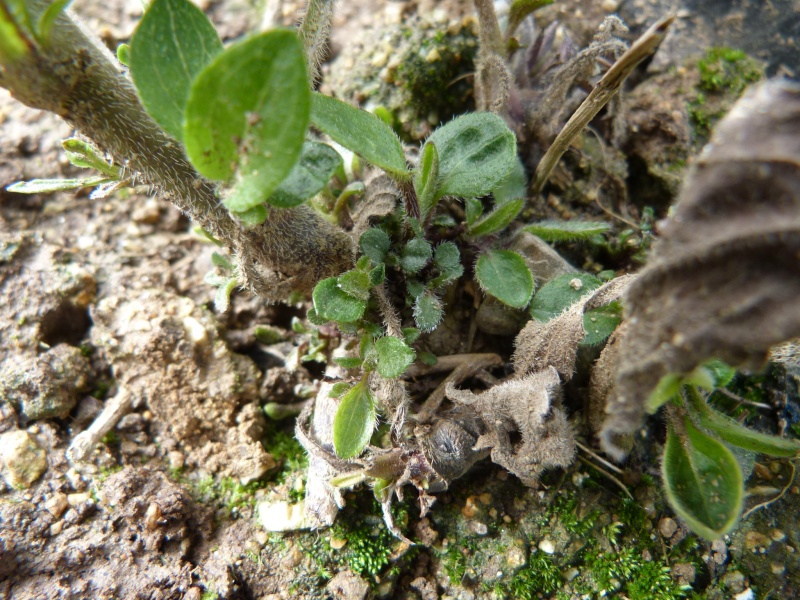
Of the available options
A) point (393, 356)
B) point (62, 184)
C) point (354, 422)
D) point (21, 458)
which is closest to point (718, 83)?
point (393, 356)

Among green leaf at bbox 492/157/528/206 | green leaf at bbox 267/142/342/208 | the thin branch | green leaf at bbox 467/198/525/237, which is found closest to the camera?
green leaf at bbox 267/142/342/208

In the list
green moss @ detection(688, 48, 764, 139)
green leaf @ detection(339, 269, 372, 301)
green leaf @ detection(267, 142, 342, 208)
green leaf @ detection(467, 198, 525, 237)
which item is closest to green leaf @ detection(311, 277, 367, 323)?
green leaf @ detection(339, 269, 372, 301)

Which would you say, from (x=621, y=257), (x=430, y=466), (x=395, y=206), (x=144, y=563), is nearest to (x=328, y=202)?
(x=395, y=206)

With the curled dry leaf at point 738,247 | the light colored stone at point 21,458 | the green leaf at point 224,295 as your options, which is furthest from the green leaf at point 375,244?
the light colored stone at point 21,458

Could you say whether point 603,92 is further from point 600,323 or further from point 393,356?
point 393,356

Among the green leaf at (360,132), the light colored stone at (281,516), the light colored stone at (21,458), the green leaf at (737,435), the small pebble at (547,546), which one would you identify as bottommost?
the small pebble at (547,546)

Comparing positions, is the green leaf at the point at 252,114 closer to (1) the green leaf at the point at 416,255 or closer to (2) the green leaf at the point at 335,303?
(2) the green leaf at the point at 335,303

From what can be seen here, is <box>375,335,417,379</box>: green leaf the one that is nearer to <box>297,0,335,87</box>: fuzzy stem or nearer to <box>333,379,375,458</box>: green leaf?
<box>333,379,375,458</box>: green leaf

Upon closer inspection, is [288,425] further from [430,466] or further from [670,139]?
[670,139]
